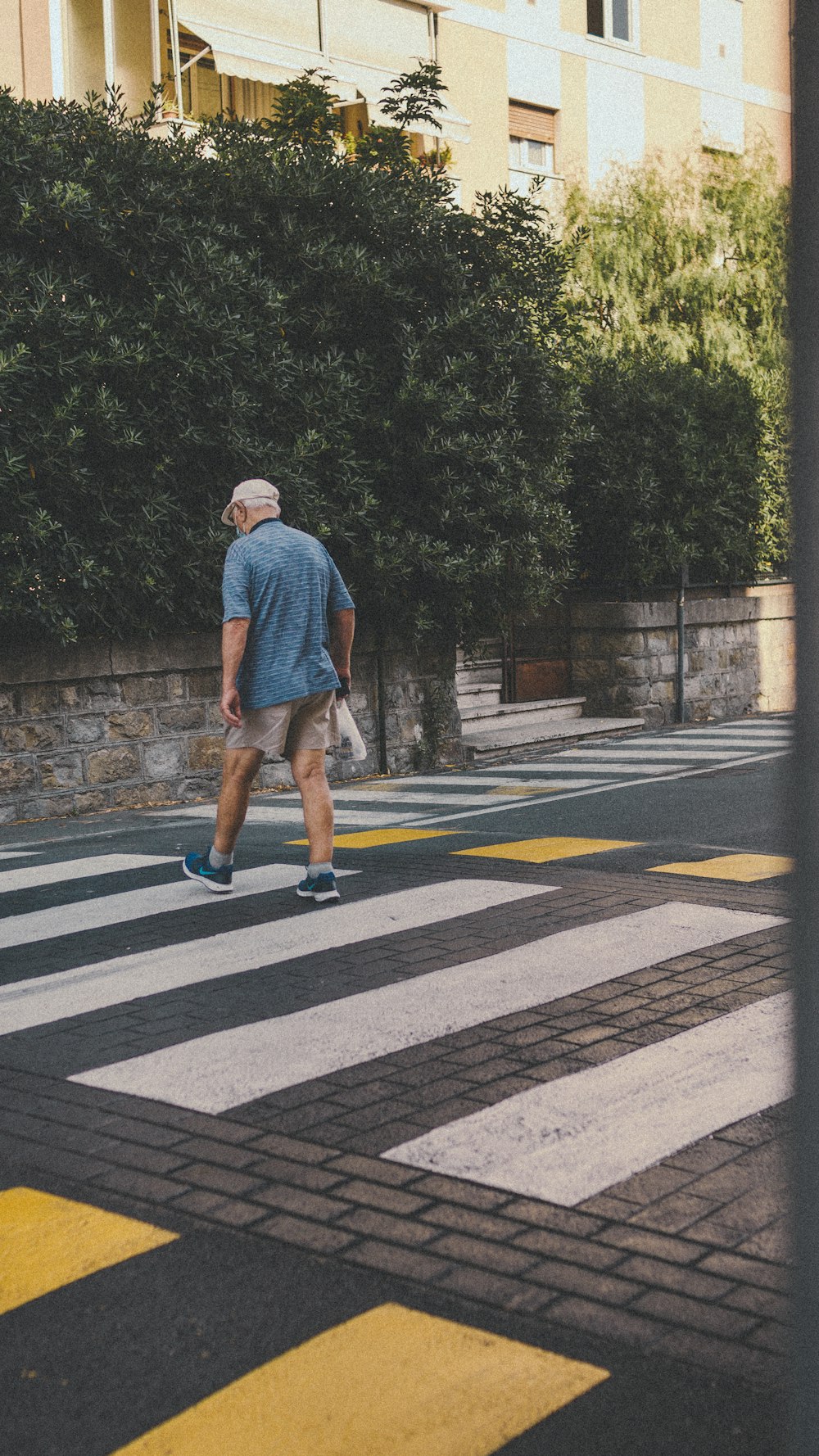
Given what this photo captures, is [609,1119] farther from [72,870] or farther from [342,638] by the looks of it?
[72,870]

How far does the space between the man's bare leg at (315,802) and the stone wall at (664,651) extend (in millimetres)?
10762

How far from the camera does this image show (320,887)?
7.06m

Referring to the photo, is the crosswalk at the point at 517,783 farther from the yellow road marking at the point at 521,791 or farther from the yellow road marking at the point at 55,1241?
the yellow road marking at the point at 55,1241

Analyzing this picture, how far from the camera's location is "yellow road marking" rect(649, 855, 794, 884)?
25.0 ft

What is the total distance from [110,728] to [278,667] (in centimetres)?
473

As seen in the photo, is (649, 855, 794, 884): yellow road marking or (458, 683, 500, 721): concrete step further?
(458, 683, 500, 721): concrete step

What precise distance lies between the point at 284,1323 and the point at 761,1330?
0.91 meters

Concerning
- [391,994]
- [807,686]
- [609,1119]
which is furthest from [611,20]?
[807,686]

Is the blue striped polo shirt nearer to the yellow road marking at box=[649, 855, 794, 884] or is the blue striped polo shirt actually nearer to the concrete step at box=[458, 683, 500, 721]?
the yellow road marking at box=[649, 855, 794, 884]

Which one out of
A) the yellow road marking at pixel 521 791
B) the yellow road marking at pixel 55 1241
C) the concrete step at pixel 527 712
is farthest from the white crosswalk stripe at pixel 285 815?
the yellow road marking at pixel 55 1241

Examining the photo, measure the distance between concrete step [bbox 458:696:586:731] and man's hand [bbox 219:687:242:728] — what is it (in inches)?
330

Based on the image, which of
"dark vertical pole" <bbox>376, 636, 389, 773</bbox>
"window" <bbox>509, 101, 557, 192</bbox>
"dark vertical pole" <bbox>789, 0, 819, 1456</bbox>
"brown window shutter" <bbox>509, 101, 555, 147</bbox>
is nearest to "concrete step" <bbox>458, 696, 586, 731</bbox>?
"dark vertical pole" <bbox>376, 636, 389, 773</bbox>

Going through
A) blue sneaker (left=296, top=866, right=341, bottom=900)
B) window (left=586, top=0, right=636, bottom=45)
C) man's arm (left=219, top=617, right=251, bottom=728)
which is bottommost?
blue sneaker (left=296, top=866, right=341, bottom=900)

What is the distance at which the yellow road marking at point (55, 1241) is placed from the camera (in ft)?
10.7
